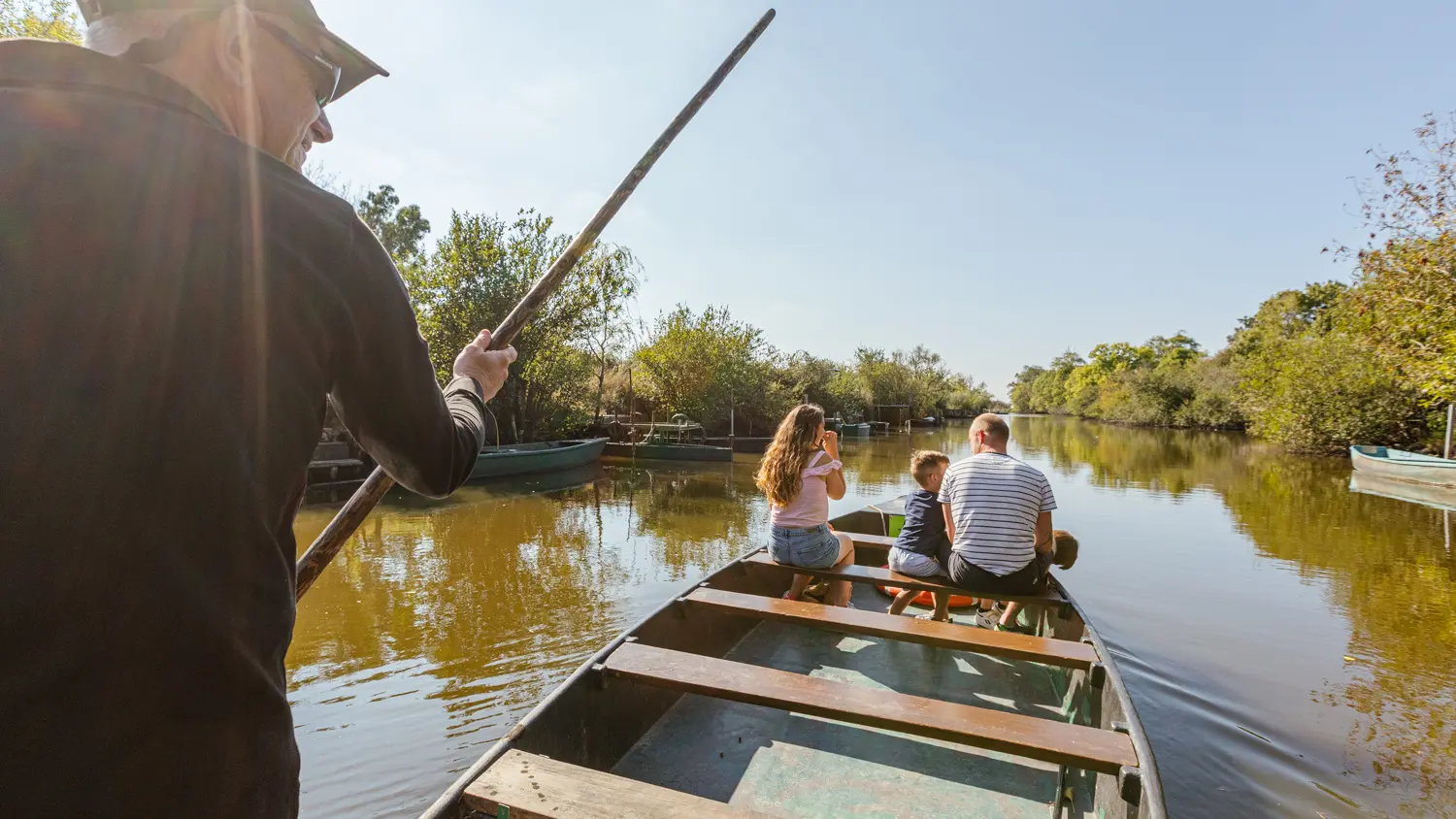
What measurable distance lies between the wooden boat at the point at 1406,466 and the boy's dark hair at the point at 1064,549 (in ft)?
51.4

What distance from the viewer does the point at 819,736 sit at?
11.3 ft

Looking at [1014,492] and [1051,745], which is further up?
[1014,492]

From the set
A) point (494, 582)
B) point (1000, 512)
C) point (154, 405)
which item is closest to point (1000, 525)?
point (1000, 512)

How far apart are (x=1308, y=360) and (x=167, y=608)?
35.8 metres

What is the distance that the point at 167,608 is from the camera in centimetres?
73

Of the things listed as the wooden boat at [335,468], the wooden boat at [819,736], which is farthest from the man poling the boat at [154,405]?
the wooden boat at [335,468]

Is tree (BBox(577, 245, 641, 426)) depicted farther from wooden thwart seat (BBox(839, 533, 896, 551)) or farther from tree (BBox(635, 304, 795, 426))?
wooden thwart seat (BBox(839, 533, 896, 551))

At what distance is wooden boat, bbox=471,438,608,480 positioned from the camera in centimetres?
1563

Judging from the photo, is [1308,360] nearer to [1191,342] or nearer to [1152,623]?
[1152,623]

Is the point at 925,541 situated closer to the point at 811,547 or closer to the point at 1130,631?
the point at 811,547

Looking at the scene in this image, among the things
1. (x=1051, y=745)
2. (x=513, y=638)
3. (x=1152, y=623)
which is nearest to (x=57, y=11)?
(x=513, y=638)

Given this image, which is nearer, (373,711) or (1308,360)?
(373,711)

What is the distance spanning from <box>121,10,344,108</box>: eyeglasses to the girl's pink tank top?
13.3ft

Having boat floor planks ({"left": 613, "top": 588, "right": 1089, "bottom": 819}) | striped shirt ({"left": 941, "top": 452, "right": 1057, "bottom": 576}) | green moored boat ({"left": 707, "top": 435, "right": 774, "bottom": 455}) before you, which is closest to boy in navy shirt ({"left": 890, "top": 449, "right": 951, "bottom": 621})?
striped shirt ({"left": 941, "top": 452, "right": 1057, "bottom": 576})
